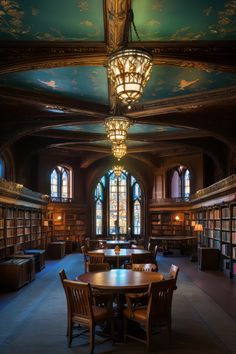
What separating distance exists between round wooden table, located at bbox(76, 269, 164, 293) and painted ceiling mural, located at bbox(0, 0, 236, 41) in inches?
140

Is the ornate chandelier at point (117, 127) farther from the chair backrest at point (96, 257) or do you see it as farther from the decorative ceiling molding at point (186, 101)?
the chair backrest at point (96, 257)

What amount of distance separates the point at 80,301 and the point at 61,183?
649 inches

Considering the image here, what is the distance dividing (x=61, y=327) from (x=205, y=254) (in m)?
8.07

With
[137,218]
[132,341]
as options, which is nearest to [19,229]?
[132,341]

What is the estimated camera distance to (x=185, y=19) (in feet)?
17.3

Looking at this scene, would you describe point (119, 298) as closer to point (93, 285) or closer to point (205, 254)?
point (93, 285)

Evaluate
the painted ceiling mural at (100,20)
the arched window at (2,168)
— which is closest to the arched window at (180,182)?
the arched window at (2,168)

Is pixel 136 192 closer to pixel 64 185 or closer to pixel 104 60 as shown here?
pixel 64 185

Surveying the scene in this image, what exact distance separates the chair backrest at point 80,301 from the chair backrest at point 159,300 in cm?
78

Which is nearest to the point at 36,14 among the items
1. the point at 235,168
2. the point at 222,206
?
the point at 222,206

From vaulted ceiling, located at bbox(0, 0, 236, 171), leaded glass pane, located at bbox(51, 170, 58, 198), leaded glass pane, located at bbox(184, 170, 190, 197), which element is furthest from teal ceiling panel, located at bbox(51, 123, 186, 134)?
leaded glass pane, located at bbox(184, 170, 190, 197)

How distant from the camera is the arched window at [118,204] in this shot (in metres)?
23.6

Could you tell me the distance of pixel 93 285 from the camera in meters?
5.56

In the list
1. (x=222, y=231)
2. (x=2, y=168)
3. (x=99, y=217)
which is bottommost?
(x=222, y=231)
